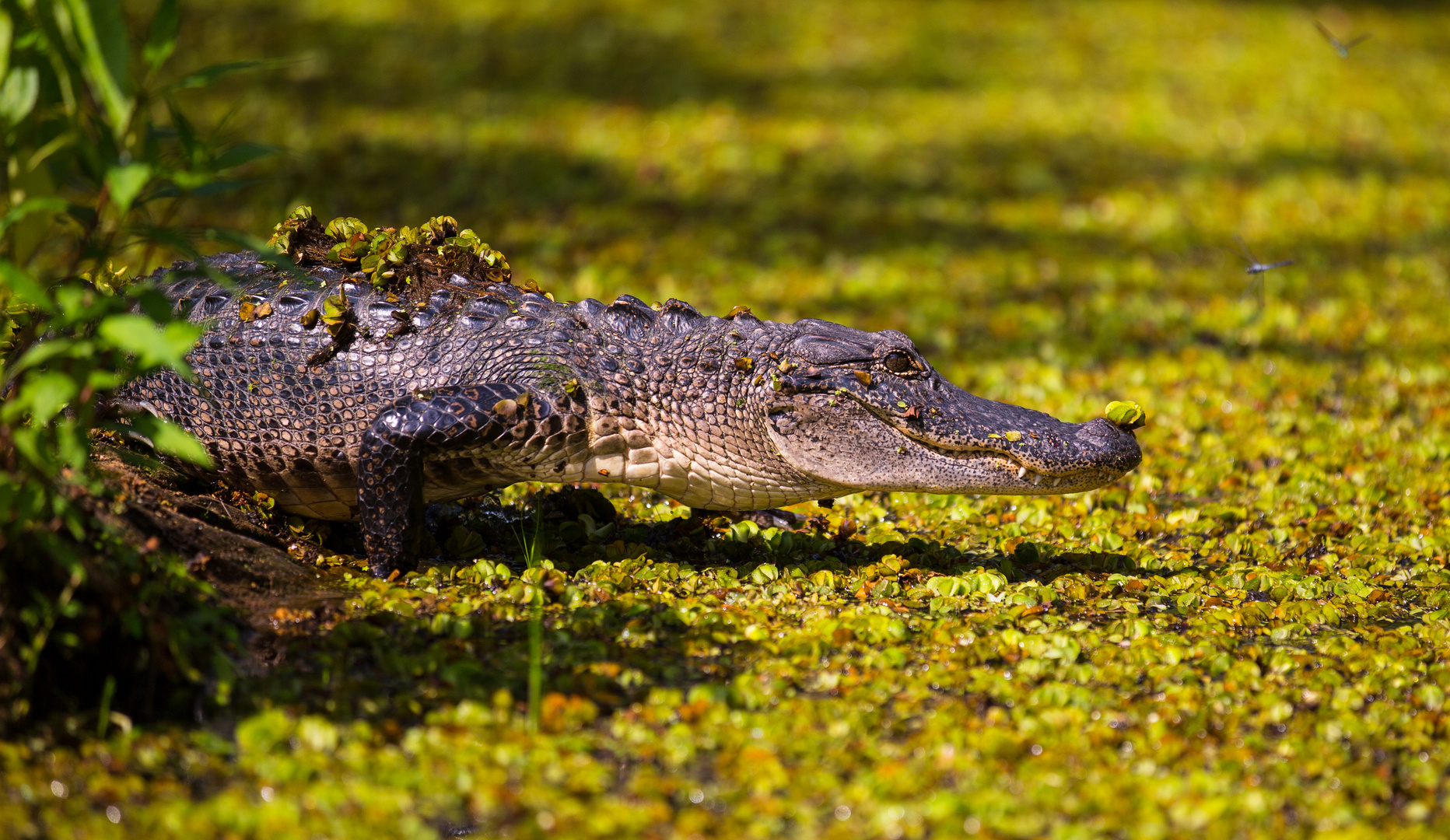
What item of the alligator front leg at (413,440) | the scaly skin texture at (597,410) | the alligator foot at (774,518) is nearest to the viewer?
the alligator front leg at (413,440)

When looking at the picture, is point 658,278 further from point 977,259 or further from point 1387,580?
point 1387,580

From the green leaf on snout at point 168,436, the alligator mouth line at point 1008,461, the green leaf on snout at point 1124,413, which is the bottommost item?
the alligator mouth line at point 1008,461

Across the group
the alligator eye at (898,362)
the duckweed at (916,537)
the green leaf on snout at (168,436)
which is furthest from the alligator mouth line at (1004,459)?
the green leaf on snout at (168,436)

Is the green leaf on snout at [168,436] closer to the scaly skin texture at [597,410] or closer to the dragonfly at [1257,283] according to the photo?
the scaly skin texture at [597,410]

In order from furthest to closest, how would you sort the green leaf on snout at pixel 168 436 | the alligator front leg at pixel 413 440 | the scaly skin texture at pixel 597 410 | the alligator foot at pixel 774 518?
1. the alligator foot at pixel 774 518
2. the scaly skin texture at pixel 597 410
3. the alligator front leg at pixel 413 440
4. the green leaf on snout at pixel 168 436

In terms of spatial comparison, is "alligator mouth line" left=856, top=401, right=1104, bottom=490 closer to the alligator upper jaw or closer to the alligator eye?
the alligator upper jaw

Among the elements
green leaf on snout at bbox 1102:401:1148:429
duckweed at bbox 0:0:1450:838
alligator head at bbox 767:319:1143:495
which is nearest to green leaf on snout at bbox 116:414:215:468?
duckweed at bbox 0:0:1450:838
